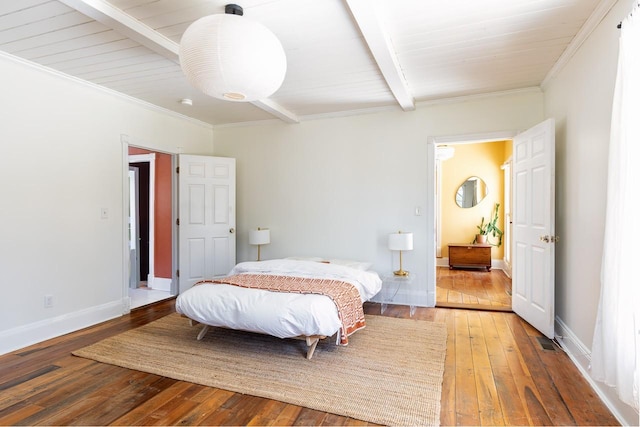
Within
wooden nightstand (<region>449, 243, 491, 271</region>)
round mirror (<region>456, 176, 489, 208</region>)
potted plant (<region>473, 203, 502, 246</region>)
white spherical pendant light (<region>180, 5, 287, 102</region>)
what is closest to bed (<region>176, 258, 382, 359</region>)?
white spherical pendant light (<region>180, 5, 287, 102</region>)

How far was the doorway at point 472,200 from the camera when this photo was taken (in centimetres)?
Answer: 650

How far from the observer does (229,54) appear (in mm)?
1769

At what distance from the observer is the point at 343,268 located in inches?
142

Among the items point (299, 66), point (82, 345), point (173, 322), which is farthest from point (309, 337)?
point (299, 66)

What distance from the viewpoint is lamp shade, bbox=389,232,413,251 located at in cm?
407

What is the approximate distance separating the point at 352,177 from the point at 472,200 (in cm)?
367

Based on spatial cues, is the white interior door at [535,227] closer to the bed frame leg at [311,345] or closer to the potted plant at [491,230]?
the bed frame leg at [311,345]

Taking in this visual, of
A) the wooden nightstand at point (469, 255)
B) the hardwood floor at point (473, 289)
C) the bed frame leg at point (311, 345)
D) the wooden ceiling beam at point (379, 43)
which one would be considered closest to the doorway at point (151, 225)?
the bed frame leg at point (311, 345)

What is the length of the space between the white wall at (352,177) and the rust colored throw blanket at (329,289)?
4.65 feet

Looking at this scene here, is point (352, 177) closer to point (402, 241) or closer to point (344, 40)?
point (402, 241)

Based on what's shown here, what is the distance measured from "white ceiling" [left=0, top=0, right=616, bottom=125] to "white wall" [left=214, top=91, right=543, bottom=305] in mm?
384

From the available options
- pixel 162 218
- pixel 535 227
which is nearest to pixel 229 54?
pixel 535 227

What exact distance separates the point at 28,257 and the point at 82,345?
0.94 m

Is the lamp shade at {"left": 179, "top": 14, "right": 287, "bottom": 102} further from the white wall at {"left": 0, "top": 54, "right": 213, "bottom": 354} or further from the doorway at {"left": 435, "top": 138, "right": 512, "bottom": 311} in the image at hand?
the doorway at {"left": 435, "top": 138, "right": 512, "bottom": 311}
